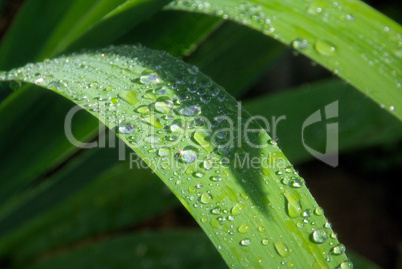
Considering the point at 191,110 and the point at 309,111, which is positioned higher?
the point at 191,110

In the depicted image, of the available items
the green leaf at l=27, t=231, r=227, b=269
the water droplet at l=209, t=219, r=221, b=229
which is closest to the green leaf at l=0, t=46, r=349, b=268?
the water droplet at l=209, t=219, r=221, b=229

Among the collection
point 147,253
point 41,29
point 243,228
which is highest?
point 41,29

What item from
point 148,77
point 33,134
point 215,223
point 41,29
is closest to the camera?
point 215,223

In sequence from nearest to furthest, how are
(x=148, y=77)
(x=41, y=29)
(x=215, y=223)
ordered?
(x=215, y=223) < (x=148, y=77) < (x=41, y=29)

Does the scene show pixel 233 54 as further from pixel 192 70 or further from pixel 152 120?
pixel 152 120

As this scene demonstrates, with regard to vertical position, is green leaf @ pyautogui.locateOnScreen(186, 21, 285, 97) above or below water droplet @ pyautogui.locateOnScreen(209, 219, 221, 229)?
above

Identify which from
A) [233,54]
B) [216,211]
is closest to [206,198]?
[216,211]

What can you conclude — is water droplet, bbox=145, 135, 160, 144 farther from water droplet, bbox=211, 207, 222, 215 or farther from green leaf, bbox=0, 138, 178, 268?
green leaf, bbox=0, 138, 178, 268
